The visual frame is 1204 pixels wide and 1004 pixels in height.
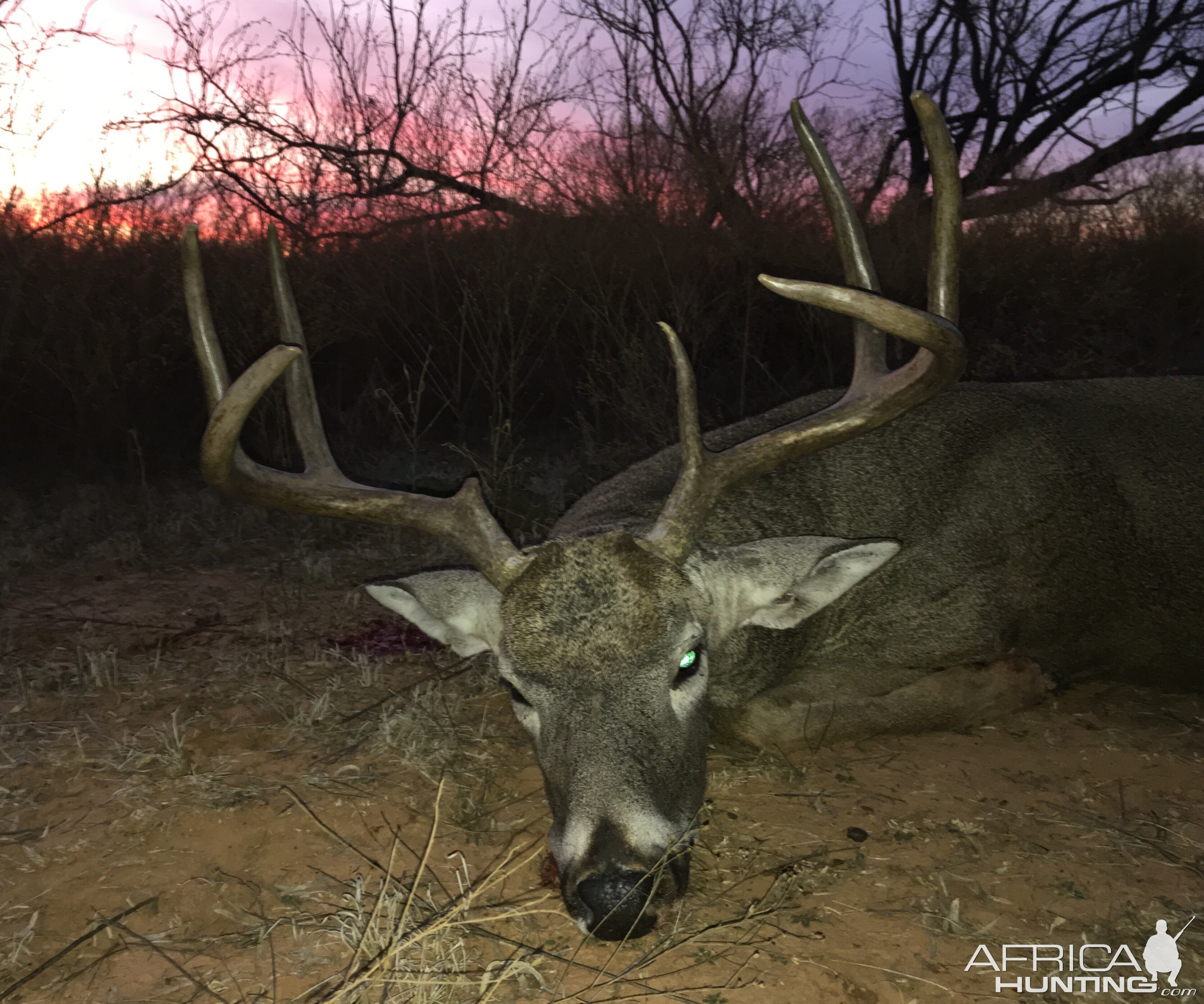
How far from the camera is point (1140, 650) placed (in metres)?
3.96

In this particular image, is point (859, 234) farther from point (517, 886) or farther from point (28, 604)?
point (28, 604)

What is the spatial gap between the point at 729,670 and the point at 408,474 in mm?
5514

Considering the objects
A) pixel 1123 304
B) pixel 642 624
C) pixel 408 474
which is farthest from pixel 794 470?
pixel 1123 304

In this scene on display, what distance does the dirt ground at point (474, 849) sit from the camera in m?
2.42

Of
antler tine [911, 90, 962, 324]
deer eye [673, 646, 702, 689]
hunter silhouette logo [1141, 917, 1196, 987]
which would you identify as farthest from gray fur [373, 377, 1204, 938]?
hunter silhouette logo [1141, 917, 1196, 987]

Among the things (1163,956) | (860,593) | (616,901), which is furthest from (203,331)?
(1163,956)

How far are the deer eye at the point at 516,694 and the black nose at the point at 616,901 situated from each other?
699 mm

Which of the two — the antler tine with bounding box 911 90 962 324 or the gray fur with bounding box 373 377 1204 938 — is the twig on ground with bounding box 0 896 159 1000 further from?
the antler tine with bounding box 911 90 962 324

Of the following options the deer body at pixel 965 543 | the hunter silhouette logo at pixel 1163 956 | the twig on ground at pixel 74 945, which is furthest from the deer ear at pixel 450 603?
the hunter silhouette logo at pixel 1163 956

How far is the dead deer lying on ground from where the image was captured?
276 cm

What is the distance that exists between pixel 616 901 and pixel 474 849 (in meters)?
0.80

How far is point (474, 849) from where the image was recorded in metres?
2.99

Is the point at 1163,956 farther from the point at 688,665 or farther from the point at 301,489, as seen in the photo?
the point at 301,489

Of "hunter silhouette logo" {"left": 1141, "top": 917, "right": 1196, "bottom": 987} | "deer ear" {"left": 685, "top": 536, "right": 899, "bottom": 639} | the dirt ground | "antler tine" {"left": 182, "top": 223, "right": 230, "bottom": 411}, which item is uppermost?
"antler tine" {"left": 182, "top": 223, "right": 230, "bottom": 411}
